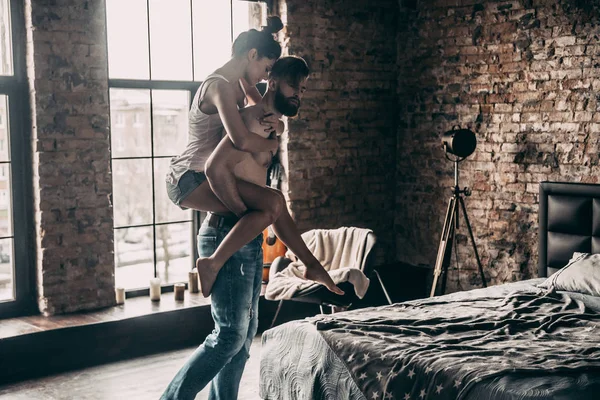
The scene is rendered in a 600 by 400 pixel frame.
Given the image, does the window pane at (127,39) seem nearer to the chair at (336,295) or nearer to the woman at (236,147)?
the chair at (336,295)

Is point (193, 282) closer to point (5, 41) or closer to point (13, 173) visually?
point (13, 173)

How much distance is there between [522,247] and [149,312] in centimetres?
296

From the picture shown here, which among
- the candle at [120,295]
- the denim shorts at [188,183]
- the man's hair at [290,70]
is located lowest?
the candle at [120,295]

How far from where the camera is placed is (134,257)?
5.91m

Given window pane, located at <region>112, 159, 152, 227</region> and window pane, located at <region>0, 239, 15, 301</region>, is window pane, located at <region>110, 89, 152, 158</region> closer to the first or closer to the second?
window pane, located at <region>112, 159, 152, 227</region>

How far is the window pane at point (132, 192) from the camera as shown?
5.79 metres

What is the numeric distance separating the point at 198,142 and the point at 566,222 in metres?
3.30

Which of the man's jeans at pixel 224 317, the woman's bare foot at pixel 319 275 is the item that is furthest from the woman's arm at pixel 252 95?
the woman's bare foot at pixel 319 275

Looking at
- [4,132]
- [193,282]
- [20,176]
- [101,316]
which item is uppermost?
[4,132]

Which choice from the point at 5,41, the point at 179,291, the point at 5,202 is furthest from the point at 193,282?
the point at 5,41

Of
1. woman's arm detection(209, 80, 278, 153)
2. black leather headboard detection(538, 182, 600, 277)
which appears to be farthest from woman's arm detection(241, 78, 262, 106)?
black leather headboard detection(538, 182, 600, 277)

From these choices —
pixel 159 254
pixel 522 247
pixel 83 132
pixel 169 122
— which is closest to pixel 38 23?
pixel 83 132

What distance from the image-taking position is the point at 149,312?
5465mm

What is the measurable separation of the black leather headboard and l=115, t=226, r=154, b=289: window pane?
3.02 metres
